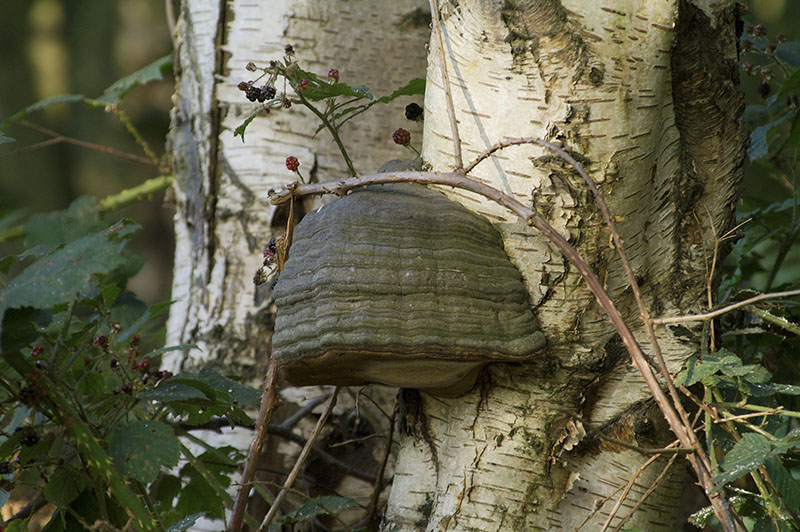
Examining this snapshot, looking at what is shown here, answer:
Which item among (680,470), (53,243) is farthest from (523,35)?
(53,243)

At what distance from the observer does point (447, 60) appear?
1316 mm

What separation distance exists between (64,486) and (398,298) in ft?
2.20

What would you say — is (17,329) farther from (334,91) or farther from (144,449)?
(334,91)

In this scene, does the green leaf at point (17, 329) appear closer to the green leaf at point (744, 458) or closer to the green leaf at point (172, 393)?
the green leaf at point (172, 393)

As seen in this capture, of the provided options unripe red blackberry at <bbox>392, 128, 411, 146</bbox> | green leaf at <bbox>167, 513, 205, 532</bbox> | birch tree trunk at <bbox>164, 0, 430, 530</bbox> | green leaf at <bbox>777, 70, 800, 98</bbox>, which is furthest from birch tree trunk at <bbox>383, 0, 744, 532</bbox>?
birch tree trunk at <bbox>164, 0, 430, 530</bbox>

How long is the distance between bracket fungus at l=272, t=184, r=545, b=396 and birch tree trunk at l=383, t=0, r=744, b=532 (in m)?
0.09

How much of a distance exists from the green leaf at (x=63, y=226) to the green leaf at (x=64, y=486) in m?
0.58

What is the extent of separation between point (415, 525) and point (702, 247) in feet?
2.62

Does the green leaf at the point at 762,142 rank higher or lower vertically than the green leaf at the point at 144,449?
higher

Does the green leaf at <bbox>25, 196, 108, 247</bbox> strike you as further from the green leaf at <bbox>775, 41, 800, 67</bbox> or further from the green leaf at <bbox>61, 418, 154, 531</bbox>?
the green leaf at <bbox>775, 41, 800, 67</bbox>

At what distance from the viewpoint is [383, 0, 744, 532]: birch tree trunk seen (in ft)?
4.00

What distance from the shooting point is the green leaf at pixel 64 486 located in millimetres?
1158

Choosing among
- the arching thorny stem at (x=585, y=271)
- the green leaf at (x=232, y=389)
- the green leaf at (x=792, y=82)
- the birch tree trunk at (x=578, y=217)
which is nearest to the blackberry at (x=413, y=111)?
the birch tree trunk at (x=578, y=217)

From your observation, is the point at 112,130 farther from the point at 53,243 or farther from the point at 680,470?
the point at 680,470
